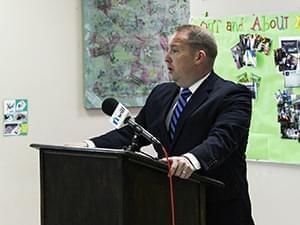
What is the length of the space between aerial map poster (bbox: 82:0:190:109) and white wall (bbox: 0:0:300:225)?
0.10 meters

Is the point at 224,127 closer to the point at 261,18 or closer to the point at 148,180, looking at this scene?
the point at 148,180

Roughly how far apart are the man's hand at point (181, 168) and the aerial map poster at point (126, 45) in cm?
232

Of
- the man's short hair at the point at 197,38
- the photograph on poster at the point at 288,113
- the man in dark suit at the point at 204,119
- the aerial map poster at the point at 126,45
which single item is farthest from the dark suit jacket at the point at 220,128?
the aerial map poster at the point at 126,45

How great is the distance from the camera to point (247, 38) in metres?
2.95

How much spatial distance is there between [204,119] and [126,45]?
209cm

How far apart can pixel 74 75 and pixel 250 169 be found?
60.5 inches

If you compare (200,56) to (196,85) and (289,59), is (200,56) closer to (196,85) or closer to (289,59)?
(196,85)

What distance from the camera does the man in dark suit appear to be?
80.0 inches

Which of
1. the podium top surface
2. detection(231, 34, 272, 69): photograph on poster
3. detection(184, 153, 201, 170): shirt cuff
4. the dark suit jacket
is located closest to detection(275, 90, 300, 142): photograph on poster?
detection(231, 34, 272, 69): photograph on poster

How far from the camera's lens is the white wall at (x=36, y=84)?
353 centimetres

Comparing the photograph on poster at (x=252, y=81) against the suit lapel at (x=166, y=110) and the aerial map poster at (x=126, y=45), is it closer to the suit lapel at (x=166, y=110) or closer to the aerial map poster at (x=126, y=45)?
the suit lapel at (x=166, y=110)

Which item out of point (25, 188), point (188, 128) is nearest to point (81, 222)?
point (188, 128)

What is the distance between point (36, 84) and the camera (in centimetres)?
365

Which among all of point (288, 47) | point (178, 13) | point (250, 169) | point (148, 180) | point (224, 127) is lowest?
point (250, 169)
